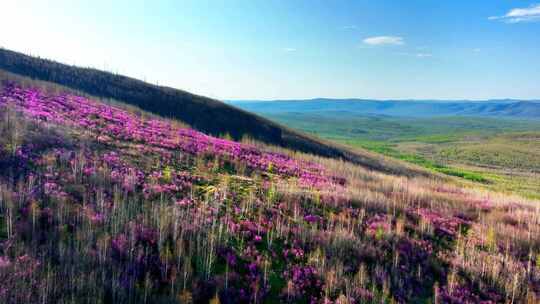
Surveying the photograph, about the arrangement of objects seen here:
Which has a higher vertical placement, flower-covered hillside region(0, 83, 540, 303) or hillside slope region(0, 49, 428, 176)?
hillside slope region(0, 49, 428, 176)

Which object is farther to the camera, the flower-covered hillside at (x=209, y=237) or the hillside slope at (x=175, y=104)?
the hillside slope at (x=175, y=104)

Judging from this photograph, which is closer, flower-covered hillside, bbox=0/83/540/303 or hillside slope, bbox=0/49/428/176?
flower-covered hillside, bbox=0/83/540/303

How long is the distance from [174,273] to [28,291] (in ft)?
7.95

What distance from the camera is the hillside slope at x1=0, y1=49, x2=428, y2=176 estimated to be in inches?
1539

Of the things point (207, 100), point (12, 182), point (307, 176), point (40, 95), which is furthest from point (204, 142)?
point (207, 100)

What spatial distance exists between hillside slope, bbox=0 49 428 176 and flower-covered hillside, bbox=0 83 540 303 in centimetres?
2420

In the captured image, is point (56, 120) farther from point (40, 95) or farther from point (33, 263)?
point (33, 263)

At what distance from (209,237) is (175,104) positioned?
3886cm

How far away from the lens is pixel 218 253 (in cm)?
815

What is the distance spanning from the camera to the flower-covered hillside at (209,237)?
6.58 metres

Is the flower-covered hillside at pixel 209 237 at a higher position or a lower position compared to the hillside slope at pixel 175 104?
lower

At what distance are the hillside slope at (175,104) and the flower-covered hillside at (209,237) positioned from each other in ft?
79.4

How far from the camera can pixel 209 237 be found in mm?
8562

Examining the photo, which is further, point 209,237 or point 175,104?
point 175,104
